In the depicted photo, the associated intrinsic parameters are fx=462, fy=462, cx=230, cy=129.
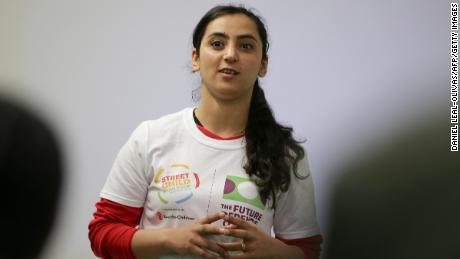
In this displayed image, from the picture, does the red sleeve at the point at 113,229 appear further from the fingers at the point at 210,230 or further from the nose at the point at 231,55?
the nose at the point at 231,55

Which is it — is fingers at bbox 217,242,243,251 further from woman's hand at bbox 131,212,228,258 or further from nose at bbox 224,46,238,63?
nose at bbox 224,46,238,63

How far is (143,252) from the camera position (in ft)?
2.97

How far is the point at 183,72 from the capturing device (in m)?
1.14

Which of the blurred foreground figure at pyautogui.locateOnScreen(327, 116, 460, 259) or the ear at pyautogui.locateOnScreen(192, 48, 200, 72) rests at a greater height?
the ear at pyautogui.locateOnScreen(192, 48, 200, 72)

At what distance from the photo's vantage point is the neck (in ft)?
3.21

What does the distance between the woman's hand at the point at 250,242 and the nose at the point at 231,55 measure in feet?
1.01

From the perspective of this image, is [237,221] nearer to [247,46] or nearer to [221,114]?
[221,114]

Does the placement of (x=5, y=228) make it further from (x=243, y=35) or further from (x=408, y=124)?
(x=408, y=124)

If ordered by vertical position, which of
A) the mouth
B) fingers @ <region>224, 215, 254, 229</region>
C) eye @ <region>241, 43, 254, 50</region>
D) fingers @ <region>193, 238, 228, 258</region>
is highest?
eye @ <region>241, 43, 254, 50</region>

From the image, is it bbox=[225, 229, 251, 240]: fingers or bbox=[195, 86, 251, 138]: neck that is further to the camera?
bbox=[195, 86, 251, 138]: neck

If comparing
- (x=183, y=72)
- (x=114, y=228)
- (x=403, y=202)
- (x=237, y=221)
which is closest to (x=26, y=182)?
(x=114, y=228)

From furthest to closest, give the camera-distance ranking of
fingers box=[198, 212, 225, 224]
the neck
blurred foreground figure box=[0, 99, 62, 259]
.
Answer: blurred foreground figure box=[0, 99, 62, 259]
the neck
fingers box=[198, 212, 225, 224]

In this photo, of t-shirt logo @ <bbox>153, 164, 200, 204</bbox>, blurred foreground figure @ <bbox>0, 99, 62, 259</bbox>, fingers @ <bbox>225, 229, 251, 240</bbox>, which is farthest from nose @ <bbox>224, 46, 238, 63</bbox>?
blurred foreground figure @ <bbox>0, 99, 62, 259</bbox>

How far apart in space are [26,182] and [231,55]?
2.03 feet
